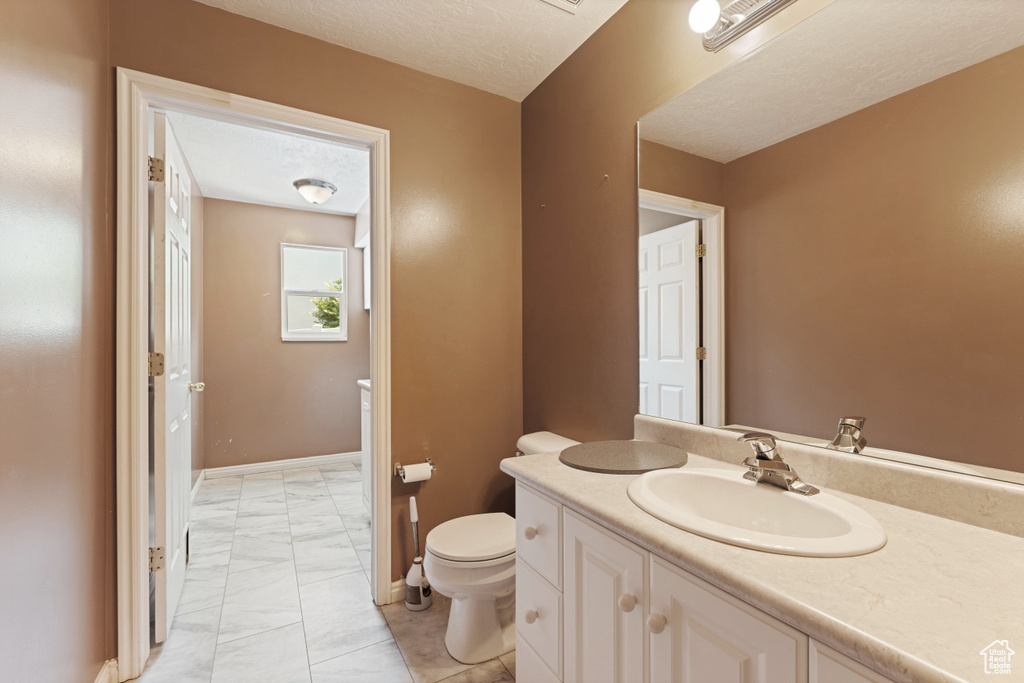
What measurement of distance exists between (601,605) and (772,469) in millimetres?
485

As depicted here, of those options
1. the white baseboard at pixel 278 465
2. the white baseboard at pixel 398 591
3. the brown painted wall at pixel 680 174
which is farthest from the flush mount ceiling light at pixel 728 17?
the white baseboard at pixel 278 465

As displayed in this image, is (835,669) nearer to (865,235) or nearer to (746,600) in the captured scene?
(746,600)

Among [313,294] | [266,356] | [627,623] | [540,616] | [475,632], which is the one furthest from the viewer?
[313,294]

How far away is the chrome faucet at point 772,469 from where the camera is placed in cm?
103

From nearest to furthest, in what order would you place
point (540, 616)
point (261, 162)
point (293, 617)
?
point (540, 616), point (293, 617), point (261, 162)

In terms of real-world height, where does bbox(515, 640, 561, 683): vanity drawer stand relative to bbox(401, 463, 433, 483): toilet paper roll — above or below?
below

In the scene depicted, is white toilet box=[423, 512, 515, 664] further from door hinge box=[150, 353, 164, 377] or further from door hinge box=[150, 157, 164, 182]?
door hinge box=[150, 157, 164, 182]

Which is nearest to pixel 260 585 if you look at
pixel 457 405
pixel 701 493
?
pixel 457 405

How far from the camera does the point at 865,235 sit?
41.3 inches

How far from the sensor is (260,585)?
7.25 feet

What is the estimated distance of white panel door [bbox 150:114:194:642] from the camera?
1738 millimetres

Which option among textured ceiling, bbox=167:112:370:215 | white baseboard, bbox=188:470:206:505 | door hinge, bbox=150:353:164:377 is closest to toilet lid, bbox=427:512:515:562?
door hinge, bbox=150:353:164:377

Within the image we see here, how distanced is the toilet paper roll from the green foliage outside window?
277 centimetres

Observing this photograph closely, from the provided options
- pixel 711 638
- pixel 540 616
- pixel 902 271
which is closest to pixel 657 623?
pixel 711 638
